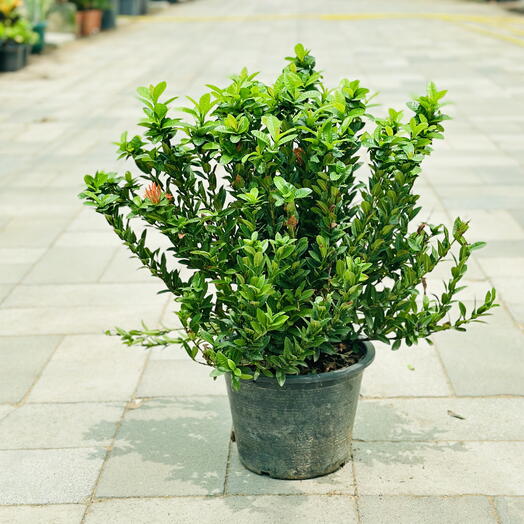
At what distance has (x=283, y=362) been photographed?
10.1 ft

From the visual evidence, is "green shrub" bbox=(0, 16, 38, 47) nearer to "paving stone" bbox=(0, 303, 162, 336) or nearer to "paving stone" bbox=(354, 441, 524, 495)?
"paving stone" bbox=(0, 303, 162, 336)

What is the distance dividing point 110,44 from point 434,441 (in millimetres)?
18052

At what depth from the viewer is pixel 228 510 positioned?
3225mm

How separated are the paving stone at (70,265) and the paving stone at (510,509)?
3415mm

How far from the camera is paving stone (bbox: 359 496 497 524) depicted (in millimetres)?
3145

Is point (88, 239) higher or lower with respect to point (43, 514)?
lower

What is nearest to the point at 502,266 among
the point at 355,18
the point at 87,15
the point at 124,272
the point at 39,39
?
the point at 124,272

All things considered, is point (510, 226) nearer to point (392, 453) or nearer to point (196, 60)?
point (392, 453)

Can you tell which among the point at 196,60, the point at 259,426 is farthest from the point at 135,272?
the point at 196,60

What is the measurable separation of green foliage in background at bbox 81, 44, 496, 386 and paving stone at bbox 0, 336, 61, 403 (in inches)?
56.2

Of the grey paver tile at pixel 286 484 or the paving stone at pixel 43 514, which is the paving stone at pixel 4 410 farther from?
the grey paver tile at pixel 286 484

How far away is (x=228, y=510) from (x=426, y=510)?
0.76 m

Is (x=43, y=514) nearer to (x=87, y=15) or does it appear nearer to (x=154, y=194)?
(x=154, y=194)

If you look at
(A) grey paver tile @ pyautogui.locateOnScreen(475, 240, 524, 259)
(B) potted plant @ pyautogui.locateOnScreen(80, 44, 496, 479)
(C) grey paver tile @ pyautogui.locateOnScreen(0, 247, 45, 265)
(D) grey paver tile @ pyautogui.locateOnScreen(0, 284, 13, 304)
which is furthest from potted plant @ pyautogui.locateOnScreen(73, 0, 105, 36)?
(B) potted plant @ pyautogui.locateOnScreen(80, 44, 496, 479)
